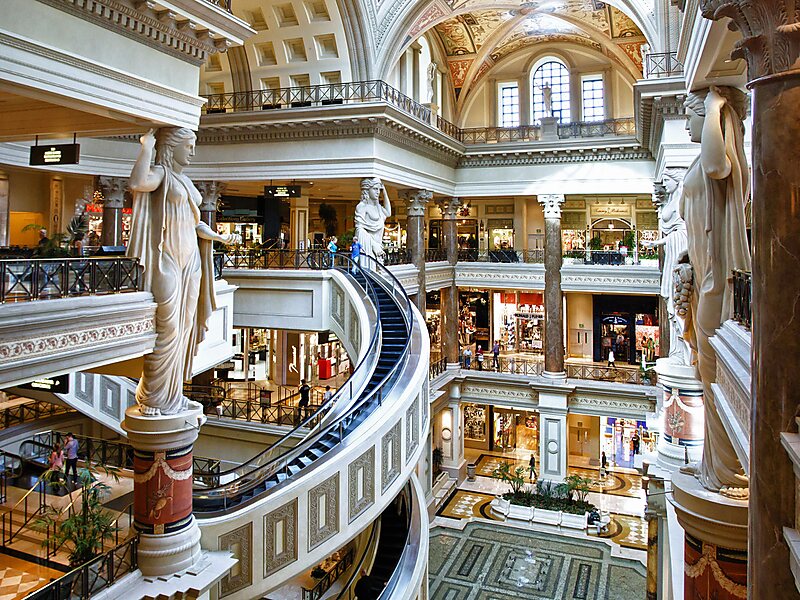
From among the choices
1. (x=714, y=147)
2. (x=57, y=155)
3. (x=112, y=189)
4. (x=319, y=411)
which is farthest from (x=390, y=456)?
(x=112, y=189)

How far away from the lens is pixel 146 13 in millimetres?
6750

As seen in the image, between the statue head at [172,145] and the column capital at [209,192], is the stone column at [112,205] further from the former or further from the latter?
the statue head at [172,145]

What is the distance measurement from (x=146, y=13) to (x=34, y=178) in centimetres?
1264

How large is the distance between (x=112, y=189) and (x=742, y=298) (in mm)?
16390

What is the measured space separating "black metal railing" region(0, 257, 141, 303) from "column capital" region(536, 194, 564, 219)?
16.9 m

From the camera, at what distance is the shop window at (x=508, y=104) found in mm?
23686

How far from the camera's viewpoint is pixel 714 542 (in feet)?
15.5

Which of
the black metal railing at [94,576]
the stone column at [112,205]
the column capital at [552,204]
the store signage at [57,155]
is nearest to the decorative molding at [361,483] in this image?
the black metal railing at [94,576]

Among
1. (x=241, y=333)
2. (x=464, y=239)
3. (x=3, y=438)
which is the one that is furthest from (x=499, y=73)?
(x=3, y=438)

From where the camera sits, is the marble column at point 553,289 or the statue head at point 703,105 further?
the marble column at point 553,289

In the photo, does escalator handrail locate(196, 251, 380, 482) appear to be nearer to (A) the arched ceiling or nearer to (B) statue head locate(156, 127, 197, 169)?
(B) statue head locate(156, 127, 197, 169)

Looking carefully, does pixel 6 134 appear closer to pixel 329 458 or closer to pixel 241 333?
pixel 329 458

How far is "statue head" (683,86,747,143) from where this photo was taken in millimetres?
5449

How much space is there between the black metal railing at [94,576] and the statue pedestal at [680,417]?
8143mm
